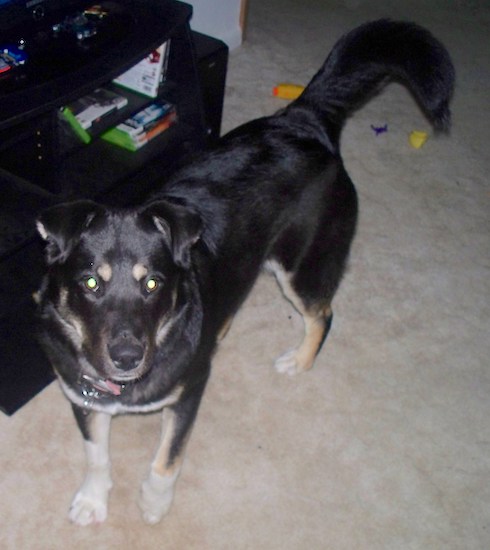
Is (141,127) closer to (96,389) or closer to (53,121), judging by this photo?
(53,121)

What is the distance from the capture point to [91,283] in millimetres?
1614

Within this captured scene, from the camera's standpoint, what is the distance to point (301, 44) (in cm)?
428

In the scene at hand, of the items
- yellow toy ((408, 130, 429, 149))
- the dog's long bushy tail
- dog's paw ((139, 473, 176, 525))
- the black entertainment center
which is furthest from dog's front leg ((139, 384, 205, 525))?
yellow toy ((408, 130, 429, 149))

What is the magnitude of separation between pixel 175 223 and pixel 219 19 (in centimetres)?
252

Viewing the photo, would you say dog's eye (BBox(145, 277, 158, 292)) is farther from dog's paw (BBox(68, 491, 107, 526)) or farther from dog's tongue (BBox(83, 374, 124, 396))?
dog's paw (BBox(68, 491, 107, 526))

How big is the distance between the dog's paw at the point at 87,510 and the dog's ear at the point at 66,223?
0.81 meters

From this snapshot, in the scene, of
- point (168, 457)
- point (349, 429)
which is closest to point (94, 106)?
point (168, 457)

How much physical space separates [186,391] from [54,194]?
905mm

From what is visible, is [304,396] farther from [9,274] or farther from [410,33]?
[410,33]

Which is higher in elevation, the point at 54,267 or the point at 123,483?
the point at 54,267

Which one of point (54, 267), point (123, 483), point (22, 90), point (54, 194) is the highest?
point (22, 90)

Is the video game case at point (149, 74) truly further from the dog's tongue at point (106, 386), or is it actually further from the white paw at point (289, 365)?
the dog's tongue at point (106, 386)

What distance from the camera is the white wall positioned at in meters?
3.62

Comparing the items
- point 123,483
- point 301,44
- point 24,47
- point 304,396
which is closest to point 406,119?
point 301,44
